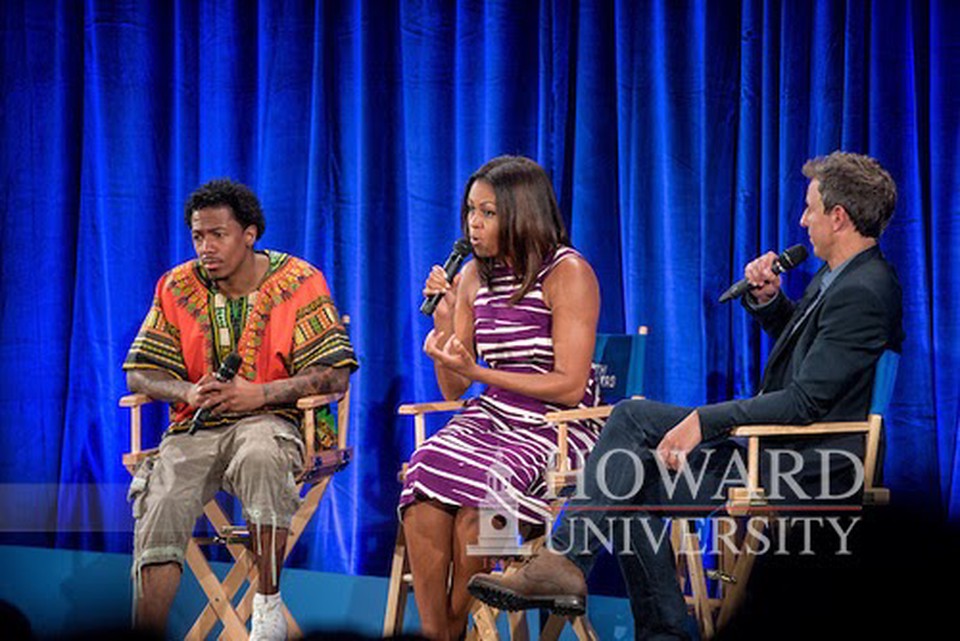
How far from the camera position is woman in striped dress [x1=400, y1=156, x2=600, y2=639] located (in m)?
3.25

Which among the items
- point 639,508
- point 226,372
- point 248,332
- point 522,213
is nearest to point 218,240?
point 248,332

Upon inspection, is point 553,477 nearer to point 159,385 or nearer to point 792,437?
point 792,437

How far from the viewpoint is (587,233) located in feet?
14.2

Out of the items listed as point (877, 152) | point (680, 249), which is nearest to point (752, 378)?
point (680, 249)

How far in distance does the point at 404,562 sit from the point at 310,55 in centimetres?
200

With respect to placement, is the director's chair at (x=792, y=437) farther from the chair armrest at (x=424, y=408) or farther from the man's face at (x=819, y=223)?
the chair armrest at (x=424, y=408)

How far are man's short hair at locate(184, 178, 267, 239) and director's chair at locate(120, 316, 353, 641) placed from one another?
590 mm

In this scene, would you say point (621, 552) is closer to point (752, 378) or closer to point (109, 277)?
point (752, 378)

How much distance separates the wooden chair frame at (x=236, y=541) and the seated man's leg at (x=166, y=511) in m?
0.08

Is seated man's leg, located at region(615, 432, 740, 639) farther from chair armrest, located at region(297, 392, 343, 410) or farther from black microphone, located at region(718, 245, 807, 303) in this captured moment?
chair armrest, located at region(297, 392, 343, 410)

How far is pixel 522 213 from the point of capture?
3553 mm

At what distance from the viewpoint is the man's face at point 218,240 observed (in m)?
3.86

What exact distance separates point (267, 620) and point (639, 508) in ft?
3.45

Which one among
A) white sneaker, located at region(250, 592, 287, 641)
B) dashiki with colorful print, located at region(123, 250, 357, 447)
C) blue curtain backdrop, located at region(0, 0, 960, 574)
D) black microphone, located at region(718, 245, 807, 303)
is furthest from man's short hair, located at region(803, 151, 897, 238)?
white sneaker, located at region(250, 592, 287, 641)
